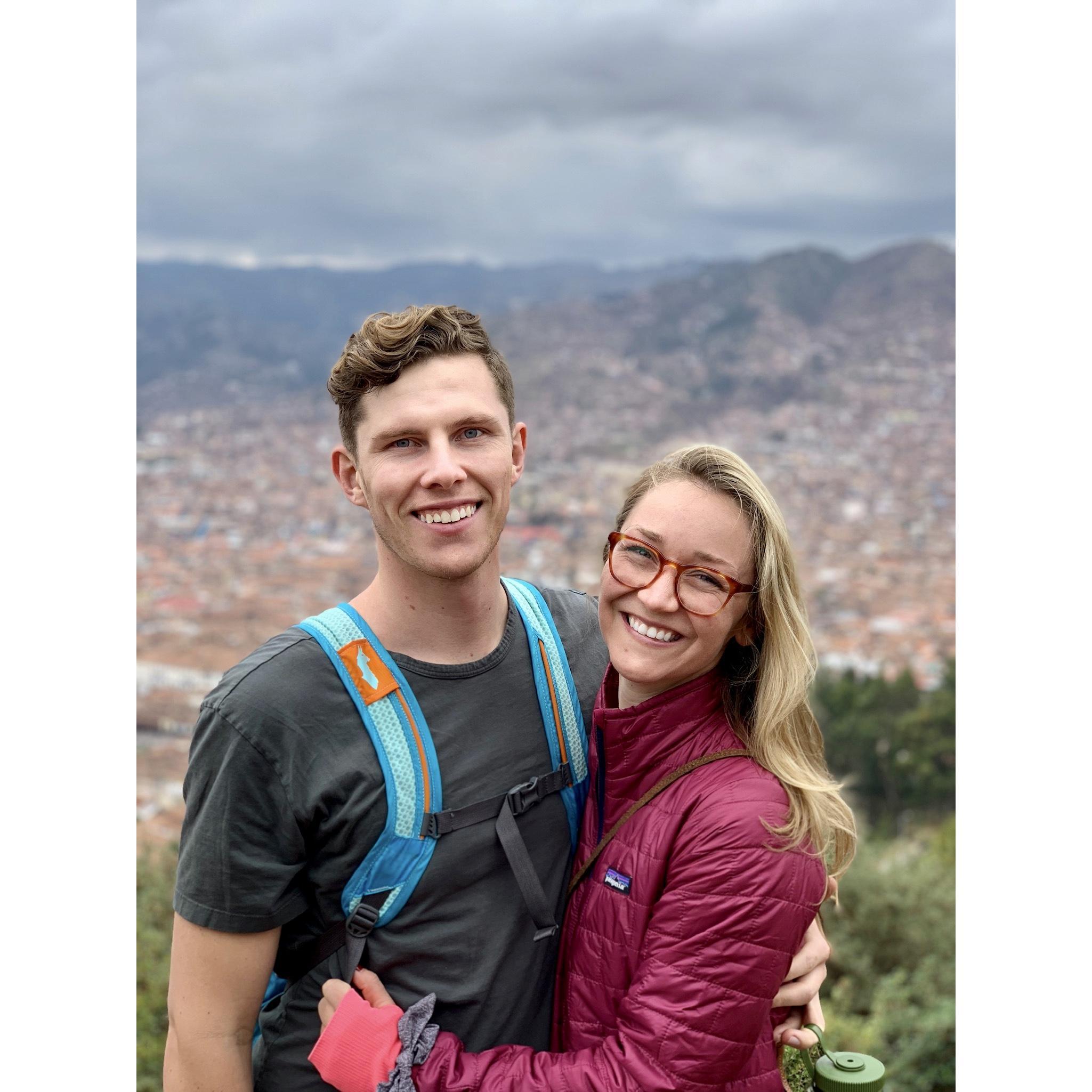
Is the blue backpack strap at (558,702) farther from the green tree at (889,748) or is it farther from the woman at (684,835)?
the green tree at (889,748)

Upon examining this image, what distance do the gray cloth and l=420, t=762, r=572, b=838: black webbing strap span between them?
1.05 feet

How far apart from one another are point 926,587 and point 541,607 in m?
61.5

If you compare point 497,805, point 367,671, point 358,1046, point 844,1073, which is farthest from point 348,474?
point 844,1073

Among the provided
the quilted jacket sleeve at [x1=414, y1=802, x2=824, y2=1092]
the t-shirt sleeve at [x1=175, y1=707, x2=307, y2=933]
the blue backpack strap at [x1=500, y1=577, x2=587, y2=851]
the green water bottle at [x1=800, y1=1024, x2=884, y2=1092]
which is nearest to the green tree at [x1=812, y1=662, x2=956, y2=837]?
the green water bottle at [x1=800, y1=1024, x2=884, y2=1092]

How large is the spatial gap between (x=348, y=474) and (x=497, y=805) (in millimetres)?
798

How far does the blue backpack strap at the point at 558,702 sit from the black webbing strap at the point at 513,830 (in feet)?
0.45

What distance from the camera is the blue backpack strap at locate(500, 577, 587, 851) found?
2.35 m

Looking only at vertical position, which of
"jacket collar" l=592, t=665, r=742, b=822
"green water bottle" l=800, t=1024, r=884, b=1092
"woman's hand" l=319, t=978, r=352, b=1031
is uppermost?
"jacket collar" l=592, t=665, r=742, b=822

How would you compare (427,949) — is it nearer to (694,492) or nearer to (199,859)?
(199,859)

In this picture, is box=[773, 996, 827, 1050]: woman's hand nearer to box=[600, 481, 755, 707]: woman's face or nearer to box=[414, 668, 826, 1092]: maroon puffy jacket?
box=[414, 668, 826, 1092]: maroon puffy jacket

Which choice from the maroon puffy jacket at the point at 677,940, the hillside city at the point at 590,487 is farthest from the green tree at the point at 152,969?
the hillside city at the point at 590,487

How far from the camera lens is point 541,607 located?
2564 mm

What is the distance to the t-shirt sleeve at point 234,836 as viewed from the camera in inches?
79.9

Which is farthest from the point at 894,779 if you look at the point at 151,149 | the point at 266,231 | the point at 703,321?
the point at 151,149
